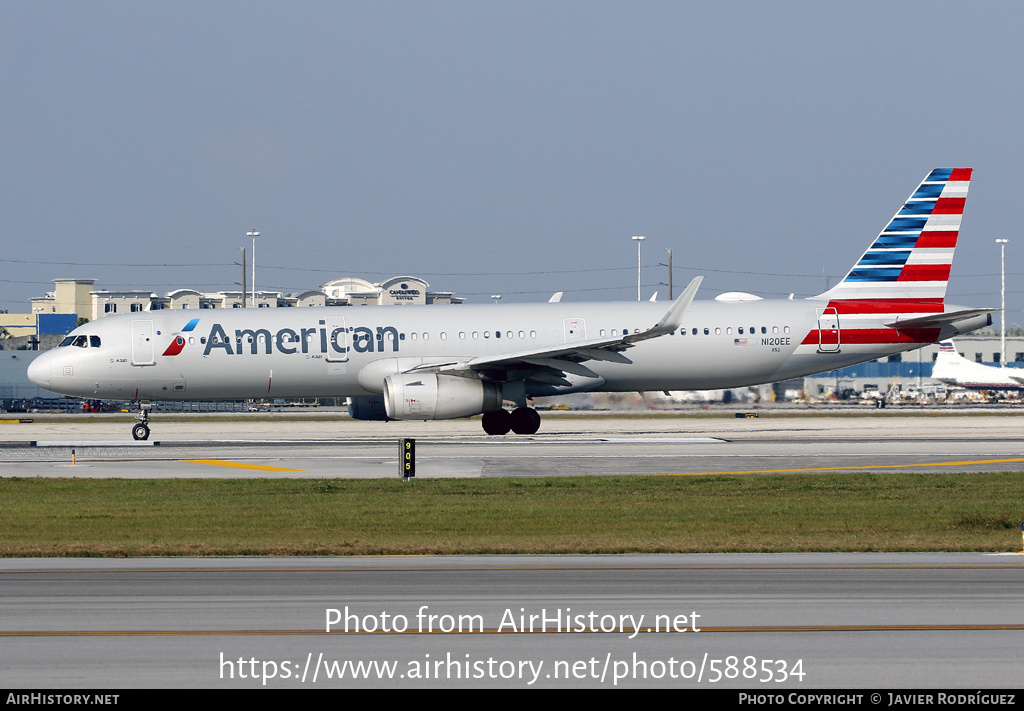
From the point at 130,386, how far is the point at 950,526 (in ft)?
86.3

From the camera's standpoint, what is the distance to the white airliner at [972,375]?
3093 inches

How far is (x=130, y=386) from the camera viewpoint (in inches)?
1366

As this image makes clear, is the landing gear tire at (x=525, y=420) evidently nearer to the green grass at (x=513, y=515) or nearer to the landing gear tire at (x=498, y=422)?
the landing gear tire at (x=498, y=422)

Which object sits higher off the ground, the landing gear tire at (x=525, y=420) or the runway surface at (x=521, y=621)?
the runway surface at (x=521, y=621)

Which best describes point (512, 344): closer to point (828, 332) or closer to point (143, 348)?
point (828, 332)

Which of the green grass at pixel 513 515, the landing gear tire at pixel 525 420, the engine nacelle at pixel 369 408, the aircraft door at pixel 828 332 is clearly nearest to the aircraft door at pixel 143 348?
the engine nacelle at pixel 369 408

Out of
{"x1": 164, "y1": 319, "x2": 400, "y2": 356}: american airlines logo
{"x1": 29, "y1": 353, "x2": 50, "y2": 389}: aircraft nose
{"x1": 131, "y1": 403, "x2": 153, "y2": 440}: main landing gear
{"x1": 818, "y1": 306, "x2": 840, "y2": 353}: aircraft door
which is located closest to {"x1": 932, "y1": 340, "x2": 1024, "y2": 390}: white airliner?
{"x1": 818, "y1": 306, "x2": 840, "y2": 353}: aircraft door

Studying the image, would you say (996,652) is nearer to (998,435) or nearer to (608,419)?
(998,435)

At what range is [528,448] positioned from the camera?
30281mm

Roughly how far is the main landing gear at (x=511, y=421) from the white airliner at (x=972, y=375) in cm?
5279

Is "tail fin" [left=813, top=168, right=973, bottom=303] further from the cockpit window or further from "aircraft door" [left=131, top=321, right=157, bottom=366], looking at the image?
the cockpit window

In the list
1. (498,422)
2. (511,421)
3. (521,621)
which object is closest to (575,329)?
(511,421)

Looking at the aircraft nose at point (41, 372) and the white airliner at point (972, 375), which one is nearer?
the aircraft nose at point (41, 372)

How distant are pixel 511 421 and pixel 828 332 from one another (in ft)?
34.9
